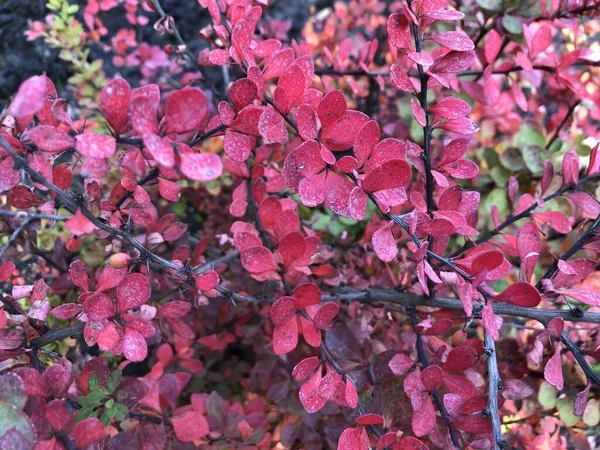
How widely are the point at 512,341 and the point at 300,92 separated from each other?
0.68 meters

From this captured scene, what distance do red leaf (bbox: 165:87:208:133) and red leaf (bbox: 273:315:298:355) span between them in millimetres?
306

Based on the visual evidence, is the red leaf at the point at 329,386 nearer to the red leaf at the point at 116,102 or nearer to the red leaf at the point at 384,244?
the red leaf at the point at 384,244

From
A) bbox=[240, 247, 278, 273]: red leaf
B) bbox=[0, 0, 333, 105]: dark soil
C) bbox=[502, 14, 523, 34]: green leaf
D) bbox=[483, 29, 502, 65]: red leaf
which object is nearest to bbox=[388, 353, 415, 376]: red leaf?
Answer: bbox=[240, 247, 278, 273]: red leaf

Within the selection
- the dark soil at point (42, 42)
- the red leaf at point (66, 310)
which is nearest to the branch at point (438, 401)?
the red leaf at point (66, 310)

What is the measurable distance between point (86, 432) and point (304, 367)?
0.26 m

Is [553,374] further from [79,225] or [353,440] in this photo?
[79,225]

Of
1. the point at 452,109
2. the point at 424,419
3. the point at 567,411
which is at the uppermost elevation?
the point at 452,109

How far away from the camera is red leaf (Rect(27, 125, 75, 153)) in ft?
1.39

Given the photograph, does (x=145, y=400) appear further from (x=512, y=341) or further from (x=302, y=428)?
(x=512, y=341)

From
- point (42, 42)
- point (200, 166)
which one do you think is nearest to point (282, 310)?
point (200, 166)

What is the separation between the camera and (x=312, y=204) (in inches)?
20.4

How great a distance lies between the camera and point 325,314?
0.61m

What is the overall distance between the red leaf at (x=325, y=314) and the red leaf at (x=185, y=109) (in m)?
0.29

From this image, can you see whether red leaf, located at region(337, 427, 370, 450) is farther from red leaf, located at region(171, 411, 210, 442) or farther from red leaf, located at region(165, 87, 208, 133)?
red leaf, located at region(165, 87, 208, 133)
